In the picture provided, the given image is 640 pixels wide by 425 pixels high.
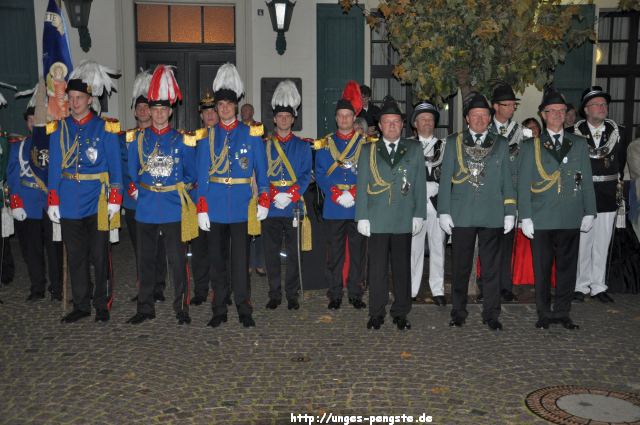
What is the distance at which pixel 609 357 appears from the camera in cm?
559

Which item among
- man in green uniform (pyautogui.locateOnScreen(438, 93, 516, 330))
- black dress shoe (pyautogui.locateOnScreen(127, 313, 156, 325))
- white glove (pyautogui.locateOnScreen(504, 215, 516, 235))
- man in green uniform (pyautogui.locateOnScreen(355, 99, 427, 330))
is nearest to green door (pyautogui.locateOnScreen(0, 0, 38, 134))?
black dress shoe (pyautogui.locateOnScreen(127, 313, 156, 325))

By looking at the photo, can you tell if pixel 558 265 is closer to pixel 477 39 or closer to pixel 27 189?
pixel 477 39

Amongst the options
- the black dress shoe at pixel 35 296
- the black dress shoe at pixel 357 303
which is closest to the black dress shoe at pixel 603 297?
the black dress shoe at pixel 357 303

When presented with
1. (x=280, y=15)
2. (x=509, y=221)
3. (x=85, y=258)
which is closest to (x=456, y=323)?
(x=509, y=221)

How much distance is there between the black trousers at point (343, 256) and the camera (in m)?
7.17

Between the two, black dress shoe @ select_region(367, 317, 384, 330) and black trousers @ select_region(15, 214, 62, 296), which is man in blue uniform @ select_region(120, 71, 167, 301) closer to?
black trousers @ select_region(15, 214, 62, 296)

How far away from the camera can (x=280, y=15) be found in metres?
10.7

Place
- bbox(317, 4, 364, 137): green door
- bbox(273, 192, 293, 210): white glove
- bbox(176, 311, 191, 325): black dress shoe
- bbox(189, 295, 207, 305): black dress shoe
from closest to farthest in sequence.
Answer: bbox(176, 311, 191, 325): black dress shoe
bbox(273, 192, 293, 210): white glove
bbox(189, 295, 207, 305): black dress shoe
bbox(317, 4, 364, 137): green door

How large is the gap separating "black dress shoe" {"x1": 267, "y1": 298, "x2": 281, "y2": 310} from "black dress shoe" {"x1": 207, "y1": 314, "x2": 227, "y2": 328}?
668 mm

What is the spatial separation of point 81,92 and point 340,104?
252cm

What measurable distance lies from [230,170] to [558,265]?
3.22 metres

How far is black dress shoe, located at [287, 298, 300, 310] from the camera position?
277 inches

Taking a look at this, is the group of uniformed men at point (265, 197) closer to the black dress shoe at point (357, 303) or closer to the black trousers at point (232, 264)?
the black trousers at point (232, 264)

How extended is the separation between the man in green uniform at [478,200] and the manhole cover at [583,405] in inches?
58.5
